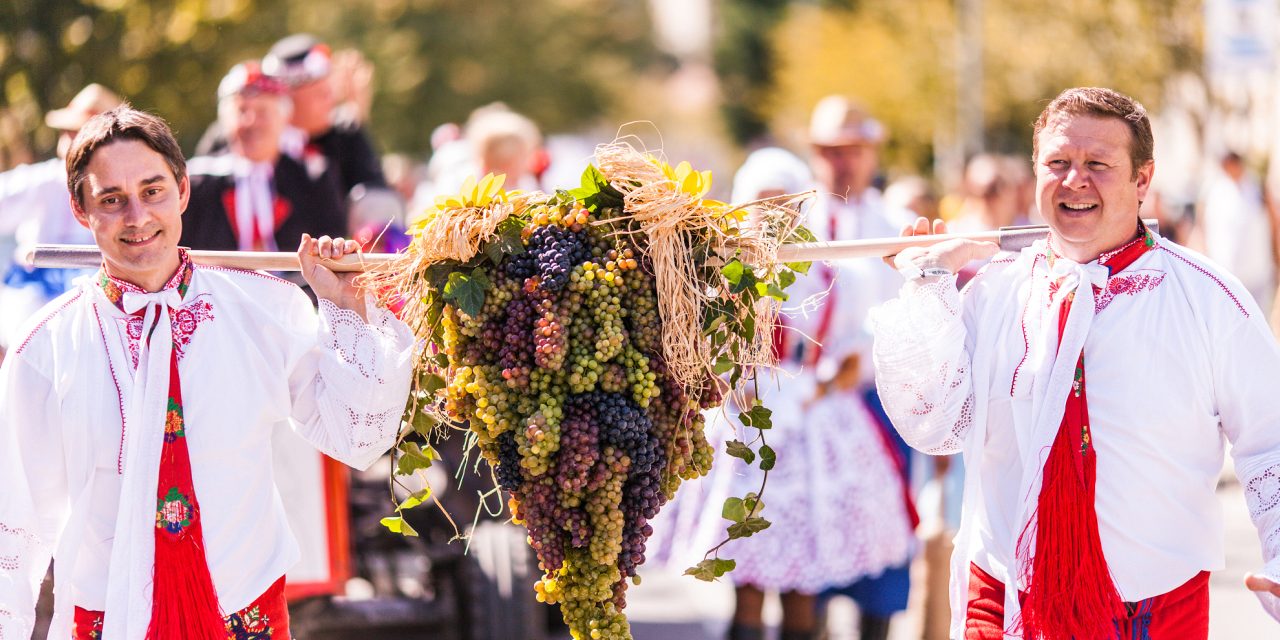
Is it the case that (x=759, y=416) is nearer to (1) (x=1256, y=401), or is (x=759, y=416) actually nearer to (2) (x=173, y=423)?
(1) (x=1256, y=401)

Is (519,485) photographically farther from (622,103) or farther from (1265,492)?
(622,103)

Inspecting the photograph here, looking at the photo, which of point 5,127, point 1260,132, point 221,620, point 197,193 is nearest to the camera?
point 221,620

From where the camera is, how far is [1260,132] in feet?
74.2

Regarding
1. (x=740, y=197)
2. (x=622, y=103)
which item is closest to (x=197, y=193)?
(x=740, y=197)

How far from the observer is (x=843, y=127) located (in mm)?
6484

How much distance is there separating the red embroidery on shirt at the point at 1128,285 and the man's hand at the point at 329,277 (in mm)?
1708

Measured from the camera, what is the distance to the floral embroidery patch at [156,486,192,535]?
10.7ft

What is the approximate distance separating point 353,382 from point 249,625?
58 cm

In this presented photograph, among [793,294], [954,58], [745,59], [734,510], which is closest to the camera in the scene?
[734,510]

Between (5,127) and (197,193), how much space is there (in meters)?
3.96

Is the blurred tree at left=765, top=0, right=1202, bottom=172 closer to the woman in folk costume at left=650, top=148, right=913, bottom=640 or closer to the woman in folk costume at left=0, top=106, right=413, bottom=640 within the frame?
the woman in folk costume at left=650, top=148, right=913, bottom=640

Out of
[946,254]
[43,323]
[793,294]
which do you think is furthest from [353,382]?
[793,294]

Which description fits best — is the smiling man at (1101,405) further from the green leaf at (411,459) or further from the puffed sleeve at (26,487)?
the puffed sleeve at (26,487)

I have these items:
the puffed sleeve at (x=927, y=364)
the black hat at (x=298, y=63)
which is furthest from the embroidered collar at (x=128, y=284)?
the black hat at (x=298, y=63)
